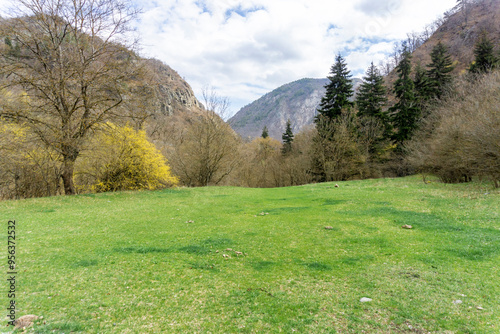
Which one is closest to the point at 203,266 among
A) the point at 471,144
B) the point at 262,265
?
the point at 262,265

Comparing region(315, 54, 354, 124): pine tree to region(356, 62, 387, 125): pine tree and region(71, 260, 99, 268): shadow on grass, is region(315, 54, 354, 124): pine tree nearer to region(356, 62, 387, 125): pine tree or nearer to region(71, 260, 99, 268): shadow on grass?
region(356, 62, 387, 125): pine tree

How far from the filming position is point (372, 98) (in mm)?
36844

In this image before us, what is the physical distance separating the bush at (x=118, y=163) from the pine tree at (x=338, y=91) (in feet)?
87.8

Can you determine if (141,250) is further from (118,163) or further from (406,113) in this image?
(406,113)

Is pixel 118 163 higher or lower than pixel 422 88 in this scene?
lower

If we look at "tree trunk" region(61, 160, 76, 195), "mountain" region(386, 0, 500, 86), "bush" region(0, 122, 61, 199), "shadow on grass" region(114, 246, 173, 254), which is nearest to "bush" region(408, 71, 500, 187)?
"shadow on grass" region(114, 246, 173, 254)

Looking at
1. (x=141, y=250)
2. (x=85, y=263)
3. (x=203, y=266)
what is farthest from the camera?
(x=141, y=250)

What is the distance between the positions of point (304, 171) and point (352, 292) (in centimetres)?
3343

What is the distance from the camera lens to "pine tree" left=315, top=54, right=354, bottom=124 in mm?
35594

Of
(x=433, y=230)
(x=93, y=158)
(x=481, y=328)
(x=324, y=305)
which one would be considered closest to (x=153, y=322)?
(x=324, y=305)

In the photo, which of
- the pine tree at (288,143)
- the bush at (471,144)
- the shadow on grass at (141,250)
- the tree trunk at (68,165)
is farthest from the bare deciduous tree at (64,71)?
the pine tree at (288,143)

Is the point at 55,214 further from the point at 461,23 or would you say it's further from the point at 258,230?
the point at 461,23

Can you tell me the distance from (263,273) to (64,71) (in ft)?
51.9

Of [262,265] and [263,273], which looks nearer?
[263,273]
